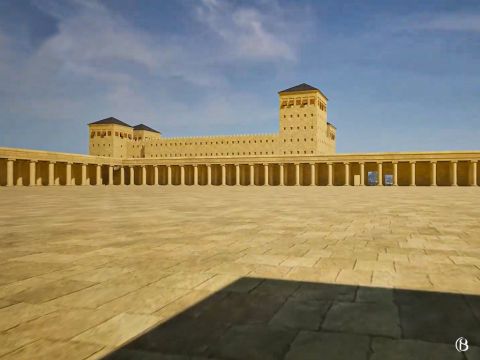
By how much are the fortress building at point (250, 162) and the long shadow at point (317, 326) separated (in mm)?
56799

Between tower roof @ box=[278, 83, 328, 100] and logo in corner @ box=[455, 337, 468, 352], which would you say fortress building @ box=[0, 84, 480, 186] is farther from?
logo in corner @ box=[455, 337, 468, 352]

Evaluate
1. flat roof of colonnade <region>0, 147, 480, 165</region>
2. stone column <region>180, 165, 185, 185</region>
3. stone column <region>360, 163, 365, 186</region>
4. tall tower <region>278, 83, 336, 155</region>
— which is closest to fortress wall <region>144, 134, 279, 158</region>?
tall tower <region>278, 83, 336, 155</region>

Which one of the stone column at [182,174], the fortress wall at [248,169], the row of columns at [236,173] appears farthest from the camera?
the stone column at [182,174]

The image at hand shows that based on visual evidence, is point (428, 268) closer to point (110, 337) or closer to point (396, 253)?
point (396, 253)

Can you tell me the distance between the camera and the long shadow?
287 cm

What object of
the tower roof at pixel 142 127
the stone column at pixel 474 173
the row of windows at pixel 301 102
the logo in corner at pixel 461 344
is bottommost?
the logo in corner at pixel 461 344

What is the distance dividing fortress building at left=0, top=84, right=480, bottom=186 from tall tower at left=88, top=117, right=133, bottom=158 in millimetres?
273

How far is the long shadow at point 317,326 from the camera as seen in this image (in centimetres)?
287

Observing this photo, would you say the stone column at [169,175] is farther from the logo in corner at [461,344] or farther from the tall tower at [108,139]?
the logo in corner at [461,344]

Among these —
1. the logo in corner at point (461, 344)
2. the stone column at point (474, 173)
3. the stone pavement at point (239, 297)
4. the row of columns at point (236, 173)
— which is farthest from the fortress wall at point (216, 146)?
the logo in corner at point (461, 344)

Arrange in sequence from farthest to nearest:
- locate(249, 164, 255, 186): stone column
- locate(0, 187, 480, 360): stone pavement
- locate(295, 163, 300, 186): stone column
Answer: locate(249, 164, 255, 186): stone column
locate(295, 163, 300, 186): stone column
locate(0, 187, 480, 360): stone pavement

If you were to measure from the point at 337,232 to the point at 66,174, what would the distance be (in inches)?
2502

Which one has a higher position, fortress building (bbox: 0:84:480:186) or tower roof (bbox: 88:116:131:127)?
tower roof (bbox: 88:116:131:127)

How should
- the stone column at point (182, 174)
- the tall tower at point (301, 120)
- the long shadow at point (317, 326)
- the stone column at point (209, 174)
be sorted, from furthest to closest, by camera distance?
the tall tower at point (301, 120) → the stone column at point (182, 174) → the stone column at point (209, 174) → the long shadow at point (317, 326)
